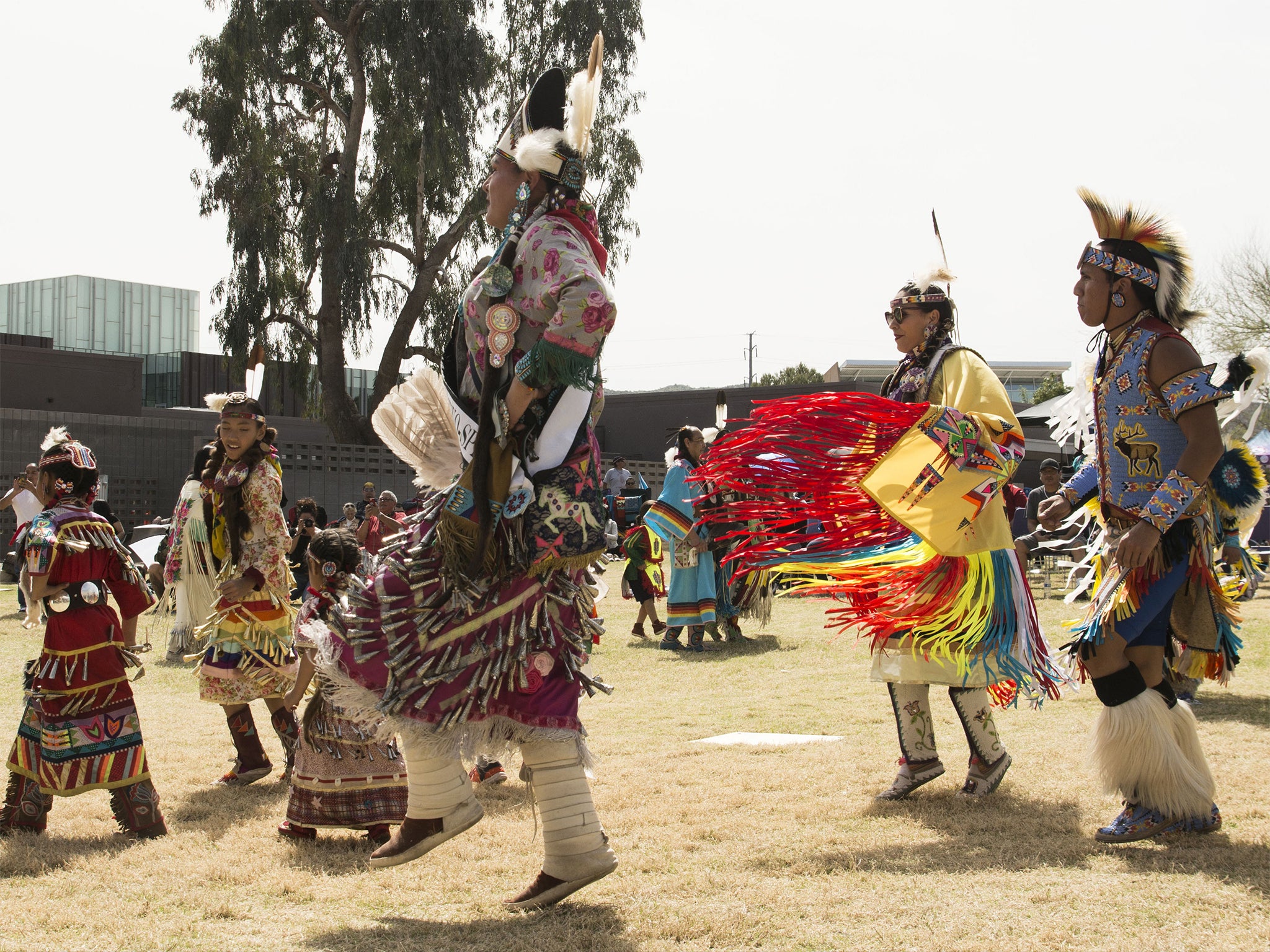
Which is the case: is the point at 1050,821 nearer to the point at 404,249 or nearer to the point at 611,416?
the point at 404,249

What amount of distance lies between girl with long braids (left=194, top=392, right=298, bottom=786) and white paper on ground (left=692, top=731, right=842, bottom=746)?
1.96 meters

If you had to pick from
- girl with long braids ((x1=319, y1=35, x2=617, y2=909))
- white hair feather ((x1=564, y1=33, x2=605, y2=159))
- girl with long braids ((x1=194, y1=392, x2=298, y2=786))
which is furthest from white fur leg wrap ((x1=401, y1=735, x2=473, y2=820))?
girl with long braids ((x1=194, y1=392, x2=298, y2=786))

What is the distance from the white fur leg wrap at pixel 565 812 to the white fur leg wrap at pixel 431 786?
22cm

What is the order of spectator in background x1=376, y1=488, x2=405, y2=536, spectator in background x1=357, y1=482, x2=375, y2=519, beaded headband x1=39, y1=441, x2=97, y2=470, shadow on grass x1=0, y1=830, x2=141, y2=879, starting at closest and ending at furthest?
shadow on grass x1=0, y1=830, x2=141, y2=879 < beaded headband x1=39, y1=441, x2=97, y2=470 < spectator in background x1=376, y1=488, x2=405, y2=536 < spectator in background x1=357, y1=482, x2=375, y2=519

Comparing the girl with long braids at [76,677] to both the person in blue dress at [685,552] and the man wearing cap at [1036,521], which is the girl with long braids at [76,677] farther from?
the man wearing cap at [1036,521]

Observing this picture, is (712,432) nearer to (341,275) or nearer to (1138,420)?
(1138,420)

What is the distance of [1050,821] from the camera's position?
3.88 metres

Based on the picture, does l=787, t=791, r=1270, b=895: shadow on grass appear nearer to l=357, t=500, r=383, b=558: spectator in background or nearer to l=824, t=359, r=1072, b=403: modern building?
l=357, t=500, r=383, b=558: spectator in background

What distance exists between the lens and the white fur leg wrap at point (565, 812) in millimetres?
3033

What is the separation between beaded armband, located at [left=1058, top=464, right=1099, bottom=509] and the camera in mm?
4070

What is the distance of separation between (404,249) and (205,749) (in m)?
19.0

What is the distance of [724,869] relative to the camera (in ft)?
11.1

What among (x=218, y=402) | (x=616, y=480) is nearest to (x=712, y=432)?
(x=218, y=402)

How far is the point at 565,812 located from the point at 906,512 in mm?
1578
